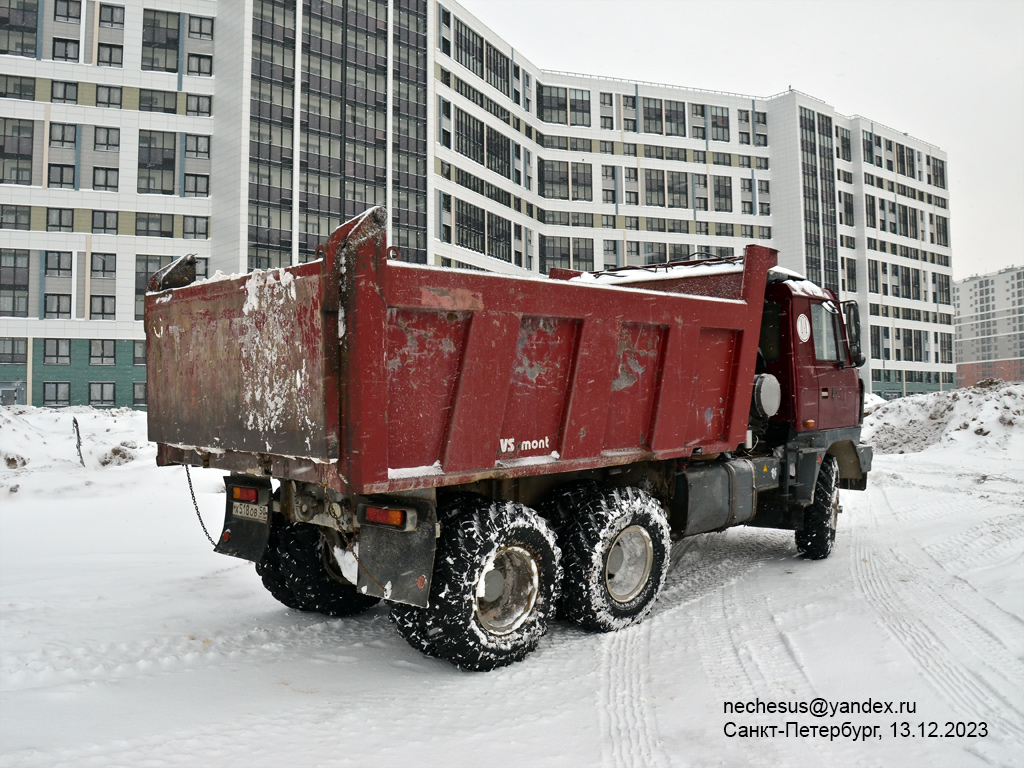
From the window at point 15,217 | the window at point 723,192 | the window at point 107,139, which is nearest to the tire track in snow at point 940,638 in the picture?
the window at point 107,139

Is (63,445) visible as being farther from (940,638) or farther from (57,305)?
(57,305)

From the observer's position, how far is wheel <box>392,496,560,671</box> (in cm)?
437

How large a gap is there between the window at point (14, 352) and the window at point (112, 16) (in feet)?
66.3

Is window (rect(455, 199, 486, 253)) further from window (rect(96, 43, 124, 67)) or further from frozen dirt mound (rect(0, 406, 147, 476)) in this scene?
frozen dirt mound (rect(0, 406, 147, 476))

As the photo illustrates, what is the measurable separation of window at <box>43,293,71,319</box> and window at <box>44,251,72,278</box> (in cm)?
122

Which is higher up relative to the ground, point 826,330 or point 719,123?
point 719,123

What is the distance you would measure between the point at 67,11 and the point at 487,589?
53270 millimetres

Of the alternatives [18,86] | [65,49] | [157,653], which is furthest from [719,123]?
[157,653]

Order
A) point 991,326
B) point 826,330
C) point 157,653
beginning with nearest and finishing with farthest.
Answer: point 157,653
point 826,330
point 991,326

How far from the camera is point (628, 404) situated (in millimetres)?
5434

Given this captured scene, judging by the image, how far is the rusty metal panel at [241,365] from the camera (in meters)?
4.05

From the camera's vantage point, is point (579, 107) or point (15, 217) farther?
point (579, 107)

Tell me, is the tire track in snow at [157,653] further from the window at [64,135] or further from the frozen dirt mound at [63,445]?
the window at [64,135]

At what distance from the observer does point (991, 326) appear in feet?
579
